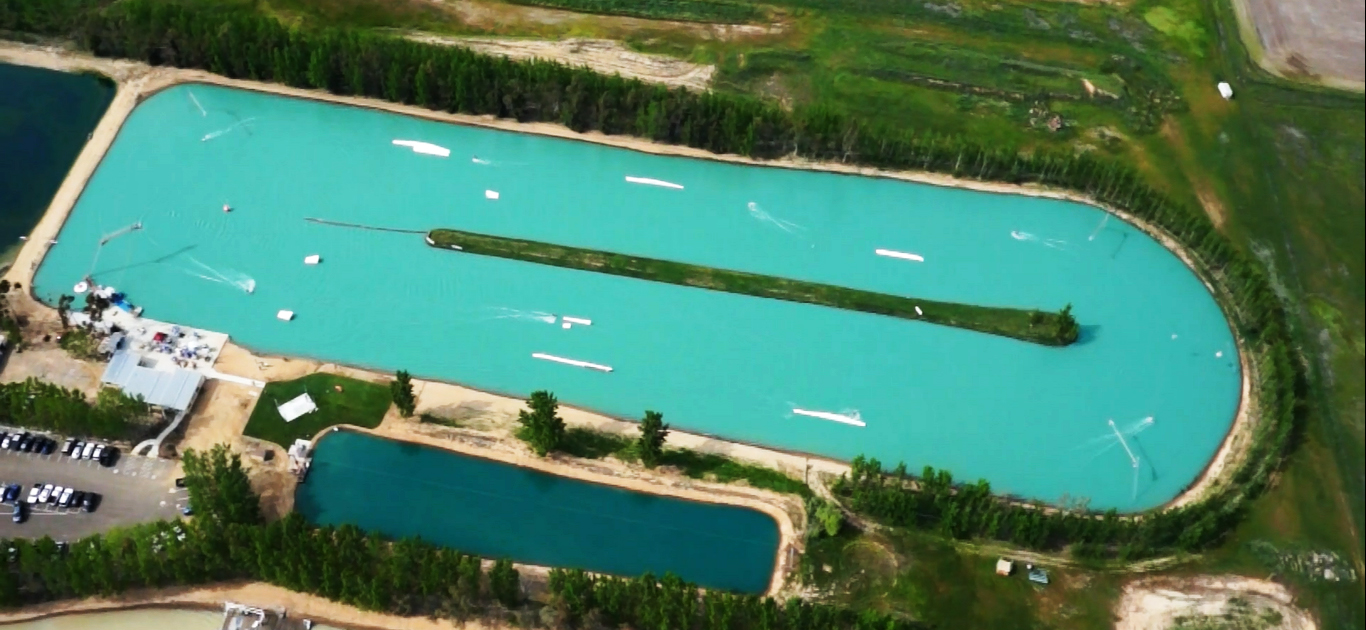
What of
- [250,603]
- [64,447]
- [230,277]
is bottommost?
[250,603]

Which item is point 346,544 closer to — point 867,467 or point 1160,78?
point 867,467

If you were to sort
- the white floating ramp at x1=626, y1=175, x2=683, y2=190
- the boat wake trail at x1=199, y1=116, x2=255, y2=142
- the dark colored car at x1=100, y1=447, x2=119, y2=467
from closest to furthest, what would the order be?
the dark colored car at x1=100, y1=447, x2=119, y2=467 < the white floating ramp at x1=626, y1=175, x2=683, y2=190 < the boat wake trail at x1=199, y1=116, x2=255, y2=142

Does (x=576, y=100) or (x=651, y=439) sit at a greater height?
(x=576, y=100)

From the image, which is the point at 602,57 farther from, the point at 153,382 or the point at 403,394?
the point at 153,382

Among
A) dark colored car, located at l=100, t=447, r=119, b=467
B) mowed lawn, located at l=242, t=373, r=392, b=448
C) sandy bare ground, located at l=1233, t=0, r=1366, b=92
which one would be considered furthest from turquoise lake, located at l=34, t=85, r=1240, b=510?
sandy bare ground, located at l=1233, t=0, r=1366, b=92

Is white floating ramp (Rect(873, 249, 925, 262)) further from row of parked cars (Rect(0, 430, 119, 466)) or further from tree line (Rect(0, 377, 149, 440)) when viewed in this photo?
row of parked cars (Rect(0, 430, 119, 466))

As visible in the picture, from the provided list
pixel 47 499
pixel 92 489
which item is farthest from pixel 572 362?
pixel 47 499
